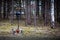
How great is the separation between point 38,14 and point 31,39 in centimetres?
591

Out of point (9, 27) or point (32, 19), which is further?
point (32, 19)

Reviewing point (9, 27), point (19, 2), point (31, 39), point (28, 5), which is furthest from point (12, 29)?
point (19, 2)

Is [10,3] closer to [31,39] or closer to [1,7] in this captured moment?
[1,7]

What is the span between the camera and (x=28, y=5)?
39.8 ft

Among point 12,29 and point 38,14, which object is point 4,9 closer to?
point 38,14

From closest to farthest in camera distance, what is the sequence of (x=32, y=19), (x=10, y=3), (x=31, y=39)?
(x=31, y=39), (x=32, y=19), (x=10, y=3)

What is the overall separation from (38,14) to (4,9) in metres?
2.48

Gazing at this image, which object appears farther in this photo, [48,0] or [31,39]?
[48,0]

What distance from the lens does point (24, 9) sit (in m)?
12.6

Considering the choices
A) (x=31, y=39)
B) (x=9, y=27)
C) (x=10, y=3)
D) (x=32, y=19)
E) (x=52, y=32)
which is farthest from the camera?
(x=10, y=3)

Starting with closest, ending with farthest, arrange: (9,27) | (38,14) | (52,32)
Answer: (52,32) → (9,27) → (38,14)

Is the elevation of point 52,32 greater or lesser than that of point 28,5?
lesser

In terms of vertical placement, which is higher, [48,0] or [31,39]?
[48,0]

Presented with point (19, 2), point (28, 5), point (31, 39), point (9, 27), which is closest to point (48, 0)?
point (28, 5)
